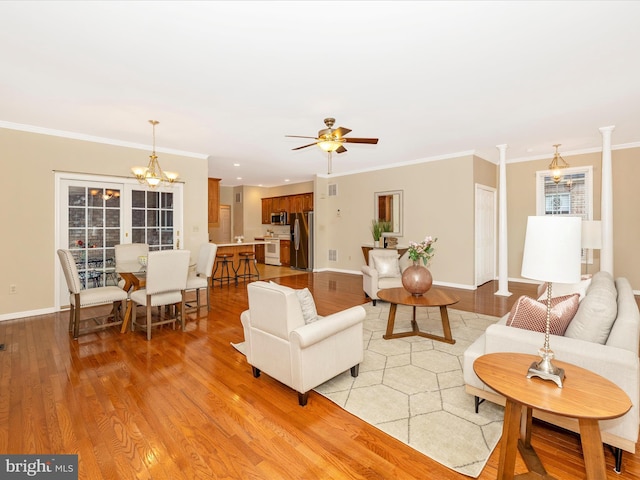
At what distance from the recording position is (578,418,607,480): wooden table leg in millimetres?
1337

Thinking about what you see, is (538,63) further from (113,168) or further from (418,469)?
(113,168)

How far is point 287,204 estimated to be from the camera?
1052 centimetres

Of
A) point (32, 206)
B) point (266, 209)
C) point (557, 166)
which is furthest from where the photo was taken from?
point (266, 209)

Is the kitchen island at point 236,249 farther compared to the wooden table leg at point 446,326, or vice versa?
the kitchen island at point 236,249

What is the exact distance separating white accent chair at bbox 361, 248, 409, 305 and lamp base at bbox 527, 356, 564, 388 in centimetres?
337

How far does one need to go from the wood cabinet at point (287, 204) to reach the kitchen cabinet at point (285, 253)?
1.00m

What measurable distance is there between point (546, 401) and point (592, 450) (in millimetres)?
281

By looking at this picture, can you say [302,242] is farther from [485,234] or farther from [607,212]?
[607,212]

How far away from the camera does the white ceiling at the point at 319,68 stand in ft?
7.34

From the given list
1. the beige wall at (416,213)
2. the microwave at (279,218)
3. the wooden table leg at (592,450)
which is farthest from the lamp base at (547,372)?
the microwave at (279,218)

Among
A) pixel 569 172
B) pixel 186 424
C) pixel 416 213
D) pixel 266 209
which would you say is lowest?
pixel 186 424

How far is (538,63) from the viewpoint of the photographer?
293cm

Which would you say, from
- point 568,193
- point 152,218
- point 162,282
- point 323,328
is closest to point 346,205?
point 152,218

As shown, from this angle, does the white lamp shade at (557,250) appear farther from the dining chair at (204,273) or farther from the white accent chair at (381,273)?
the dining chair at (204,273)
